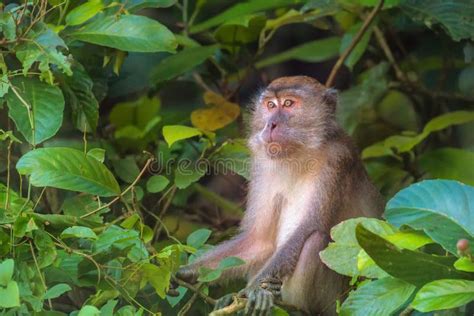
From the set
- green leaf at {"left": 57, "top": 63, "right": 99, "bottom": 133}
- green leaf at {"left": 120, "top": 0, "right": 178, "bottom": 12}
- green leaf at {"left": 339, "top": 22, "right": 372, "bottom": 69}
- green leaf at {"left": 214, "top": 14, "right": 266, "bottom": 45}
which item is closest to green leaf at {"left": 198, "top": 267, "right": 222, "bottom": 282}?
green leaf at {"left": 57, "top": 63, "right": 99, "bottom": 133}

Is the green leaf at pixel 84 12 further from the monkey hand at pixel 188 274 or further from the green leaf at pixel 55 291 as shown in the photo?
the green leaf at pixel 55 291

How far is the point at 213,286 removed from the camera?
267 inches

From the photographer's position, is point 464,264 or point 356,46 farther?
point 356,46

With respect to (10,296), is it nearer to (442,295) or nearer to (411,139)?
(442,295)

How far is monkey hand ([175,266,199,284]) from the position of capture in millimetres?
6484

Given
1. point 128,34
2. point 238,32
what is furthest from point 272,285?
point 238,32

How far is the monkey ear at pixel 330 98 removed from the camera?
23.4 ft

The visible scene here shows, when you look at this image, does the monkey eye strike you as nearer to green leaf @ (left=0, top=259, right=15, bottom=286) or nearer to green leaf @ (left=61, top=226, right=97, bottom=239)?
green leaf @ (left=61, top=226, right=97, bottom=239)

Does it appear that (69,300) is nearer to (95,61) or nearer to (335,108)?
(95,61)

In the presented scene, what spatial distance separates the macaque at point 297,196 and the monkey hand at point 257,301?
34 centimetres

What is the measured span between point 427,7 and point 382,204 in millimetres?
1634

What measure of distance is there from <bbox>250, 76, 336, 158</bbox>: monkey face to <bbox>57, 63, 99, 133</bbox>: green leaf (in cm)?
108

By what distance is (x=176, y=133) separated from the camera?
647 cm

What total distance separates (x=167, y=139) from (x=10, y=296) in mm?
2044
